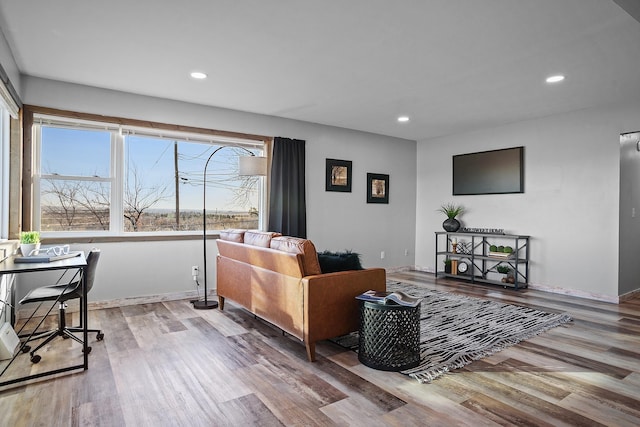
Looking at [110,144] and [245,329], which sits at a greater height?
[110,144]

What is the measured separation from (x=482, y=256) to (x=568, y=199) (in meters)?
1.38

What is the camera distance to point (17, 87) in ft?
12.1

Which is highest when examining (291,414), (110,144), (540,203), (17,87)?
(17,87)

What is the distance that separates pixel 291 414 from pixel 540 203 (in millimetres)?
4891

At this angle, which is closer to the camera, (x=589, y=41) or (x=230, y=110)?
(x=589, y=41)

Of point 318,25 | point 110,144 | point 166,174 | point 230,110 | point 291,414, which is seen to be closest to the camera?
point 291,414

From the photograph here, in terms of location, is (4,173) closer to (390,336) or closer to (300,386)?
(300,386)

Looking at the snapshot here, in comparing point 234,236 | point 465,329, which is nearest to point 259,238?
point 234,236

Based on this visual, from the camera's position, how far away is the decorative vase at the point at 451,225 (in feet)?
20.7

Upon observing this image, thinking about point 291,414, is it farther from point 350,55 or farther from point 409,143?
point 409,143

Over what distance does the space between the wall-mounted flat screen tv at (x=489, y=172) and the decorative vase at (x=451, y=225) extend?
50 centimetres

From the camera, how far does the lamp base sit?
4.29m

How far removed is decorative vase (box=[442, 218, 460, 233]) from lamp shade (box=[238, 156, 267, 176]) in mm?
3397

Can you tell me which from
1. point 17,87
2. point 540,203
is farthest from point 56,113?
point 540,203
